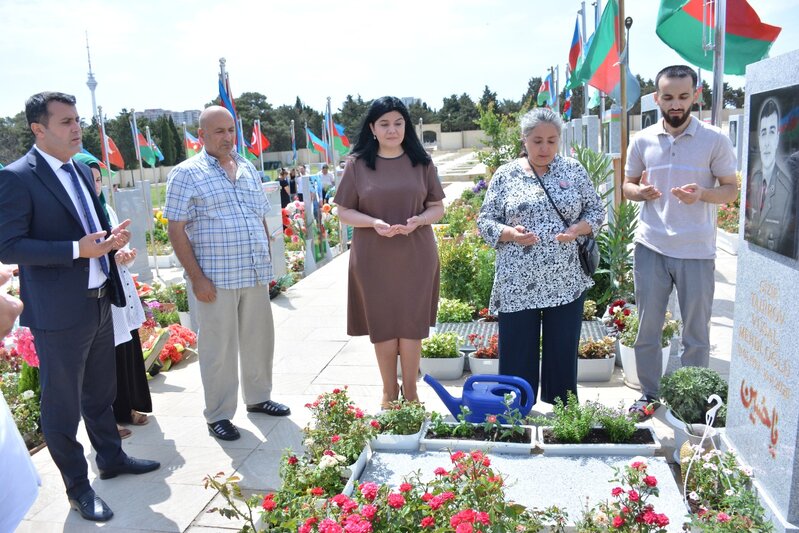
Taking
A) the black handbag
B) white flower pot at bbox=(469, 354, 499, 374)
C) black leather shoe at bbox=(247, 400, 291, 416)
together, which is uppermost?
the black handbag

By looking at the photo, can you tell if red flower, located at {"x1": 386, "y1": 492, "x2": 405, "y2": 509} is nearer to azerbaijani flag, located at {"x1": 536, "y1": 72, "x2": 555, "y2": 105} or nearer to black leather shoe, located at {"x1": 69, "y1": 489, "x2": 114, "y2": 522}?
black leather shoe, located at {"x1": 69, "y1": 489, "x2": 114, "y2": 522}

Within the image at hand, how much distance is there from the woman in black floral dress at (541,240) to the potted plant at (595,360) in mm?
1031

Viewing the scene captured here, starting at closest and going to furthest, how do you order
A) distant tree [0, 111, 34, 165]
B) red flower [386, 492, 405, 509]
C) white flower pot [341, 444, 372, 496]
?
red flower [386, 492, 405, 509] → white flower pot [341, 444, 372, 496] → distant tree [0, 111, 34, 165]

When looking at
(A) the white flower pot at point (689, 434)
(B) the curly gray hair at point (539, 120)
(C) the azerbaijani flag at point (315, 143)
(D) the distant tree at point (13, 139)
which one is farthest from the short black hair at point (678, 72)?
(D) the distant tree at point (13, 139)

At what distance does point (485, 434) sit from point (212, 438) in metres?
1.74

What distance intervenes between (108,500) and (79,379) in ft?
2.11

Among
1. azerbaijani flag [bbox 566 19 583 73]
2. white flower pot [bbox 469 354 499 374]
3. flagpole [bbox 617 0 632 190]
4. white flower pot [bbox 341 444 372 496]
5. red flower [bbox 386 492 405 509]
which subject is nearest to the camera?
red flower [bbox 386 492 405 509]

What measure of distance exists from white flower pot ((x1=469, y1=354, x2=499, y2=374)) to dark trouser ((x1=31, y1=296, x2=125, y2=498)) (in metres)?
2.52

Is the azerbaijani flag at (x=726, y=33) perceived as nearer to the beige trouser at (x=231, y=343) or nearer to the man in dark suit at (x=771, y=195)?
the man in dark suit at (x=771, y=195)

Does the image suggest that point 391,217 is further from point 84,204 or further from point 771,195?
point 771,195

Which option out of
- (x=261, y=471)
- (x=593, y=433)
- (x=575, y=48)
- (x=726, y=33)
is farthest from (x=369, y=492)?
(x=575, y=48)

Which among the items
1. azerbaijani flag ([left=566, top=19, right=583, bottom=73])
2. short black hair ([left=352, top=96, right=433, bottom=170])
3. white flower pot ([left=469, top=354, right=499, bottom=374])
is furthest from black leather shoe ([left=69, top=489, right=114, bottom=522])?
Answer: azerbaijani flag ([left=566, top=19, right=583, bottom=73])

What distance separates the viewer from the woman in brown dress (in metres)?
3.48

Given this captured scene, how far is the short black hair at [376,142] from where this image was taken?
346 cm
